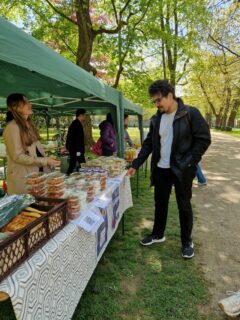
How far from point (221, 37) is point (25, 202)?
2055 cm

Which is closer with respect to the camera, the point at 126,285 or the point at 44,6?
the point at 126,285

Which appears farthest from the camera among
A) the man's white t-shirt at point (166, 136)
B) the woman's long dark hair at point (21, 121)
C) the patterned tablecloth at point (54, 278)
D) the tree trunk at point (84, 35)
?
the tree trunk at point (84, 35)

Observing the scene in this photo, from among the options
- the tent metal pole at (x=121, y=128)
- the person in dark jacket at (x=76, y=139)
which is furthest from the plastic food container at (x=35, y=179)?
the person in dark jacket at (x=76, y=139)

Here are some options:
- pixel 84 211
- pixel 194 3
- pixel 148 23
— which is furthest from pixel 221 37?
pixel 84 211

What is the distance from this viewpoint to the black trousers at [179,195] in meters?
3.24

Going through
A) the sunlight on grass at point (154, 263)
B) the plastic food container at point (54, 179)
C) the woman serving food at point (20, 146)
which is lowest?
the sunlight on grass at point (154, 263)

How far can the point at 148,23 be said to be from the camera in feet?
40.9

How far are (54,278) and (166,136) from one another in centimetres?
205

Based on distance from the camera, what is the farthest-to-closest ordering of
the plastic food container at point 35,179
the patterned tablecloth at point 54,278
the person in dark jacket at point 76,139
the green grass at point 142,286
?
the person in dark jacket at point 76,139
the green grass at point 142,286
the plastic food container at point 35,179
the patterned tablecloth at point 54,278

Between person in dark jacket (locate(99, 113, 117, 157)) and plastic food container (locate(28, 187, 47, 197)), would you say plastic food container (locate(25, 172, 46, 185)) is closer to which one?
plastic food container (locate(28, 187, 47, 197))

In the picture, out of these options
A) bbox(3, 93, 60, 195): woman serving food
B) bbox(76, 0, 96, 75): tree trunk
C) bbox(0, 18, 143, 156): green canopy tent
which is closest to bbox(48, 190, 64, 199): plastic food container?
bbox(3, 93, 60, 195): woman serving food

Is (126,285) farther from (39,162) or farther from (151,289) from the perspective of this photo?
(39,162)

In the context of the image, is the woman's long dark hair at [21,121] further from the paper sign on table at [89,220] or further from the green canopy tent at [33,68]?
the paper sign on table at [89,220]

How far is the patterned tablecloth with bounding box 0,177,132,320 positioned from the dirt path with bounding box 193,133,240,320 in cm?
128
